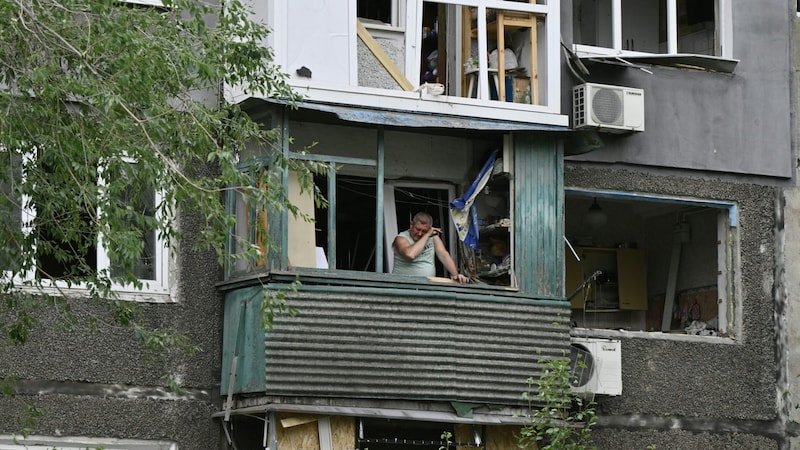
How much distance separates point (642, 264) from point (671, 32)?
305 centimetres

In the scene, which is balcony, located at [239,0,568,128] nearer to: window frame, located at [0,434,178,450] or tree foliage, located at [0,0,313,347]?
tree foliage, located at [0,0,313,347]

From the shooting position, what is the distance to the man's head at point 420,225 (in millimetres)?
17422

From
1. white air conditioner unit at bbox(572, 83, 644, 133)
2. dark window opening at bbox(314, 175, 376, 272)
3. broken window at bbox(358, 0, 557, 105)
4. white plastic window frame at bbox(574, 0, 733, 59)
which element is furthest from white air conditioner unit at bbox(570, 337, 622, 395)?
white plastic window frame at bbox(574, 0, 733, 59)

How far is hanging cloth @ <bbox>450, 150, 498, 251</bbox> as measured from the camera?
698 inches

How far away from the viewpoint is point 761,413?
61.3 ft

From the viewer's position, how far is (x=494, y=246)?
18.1 meters

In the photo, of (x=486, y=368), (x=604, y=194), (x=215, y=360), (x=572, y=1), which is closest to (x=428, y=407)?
(x=486, y=368)

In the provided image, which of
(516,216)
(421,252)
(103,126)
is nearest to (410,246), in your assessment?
(421,252)

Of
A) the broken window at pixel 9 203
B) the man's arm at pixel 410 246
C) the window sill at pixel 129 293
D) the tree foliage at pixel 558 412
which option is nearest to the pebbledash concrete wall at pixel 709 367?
the tree foliage at pixel 558 412

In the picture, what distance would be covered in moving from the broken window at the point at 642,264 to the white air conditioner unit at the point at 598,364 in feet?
6.05

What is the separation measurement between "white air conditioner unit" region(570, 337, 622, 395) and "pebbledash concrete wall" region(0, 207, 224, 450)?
11.4 ft

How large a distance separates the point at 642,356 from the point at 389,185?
119 inches

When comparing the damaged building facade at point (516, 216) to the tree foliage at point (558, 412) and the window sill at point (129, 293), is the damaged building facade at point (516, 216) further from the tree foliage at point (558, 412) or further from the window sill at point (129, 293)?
the window sill at point (129, 293)

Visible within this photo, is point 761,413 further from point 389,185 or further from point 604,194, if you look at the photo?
point 389,185
